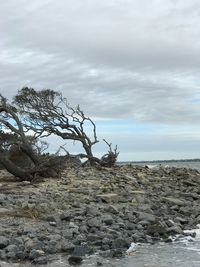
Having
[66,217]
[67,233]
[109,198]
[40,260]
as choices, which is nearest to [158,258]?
[67,233]

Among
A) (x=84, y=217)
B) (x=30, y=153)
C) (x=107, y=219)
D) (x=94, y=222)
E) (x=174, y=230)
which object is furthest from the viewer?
(x=30, y=153)

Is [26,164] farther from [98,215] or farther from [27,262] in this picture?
[27,262]

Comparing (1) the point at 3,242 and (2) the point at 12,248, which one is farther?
(1) the point at 3,242

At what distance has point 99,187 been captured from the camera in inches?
726

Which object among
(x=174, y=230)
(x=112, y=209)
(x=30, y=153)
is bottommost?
Answer: (x=174, y=230)

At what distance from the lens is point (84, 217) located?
12.0 m

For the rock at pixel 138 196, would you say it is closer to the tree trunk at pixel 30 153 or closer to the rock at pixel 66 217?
the rock at pixel 66 217

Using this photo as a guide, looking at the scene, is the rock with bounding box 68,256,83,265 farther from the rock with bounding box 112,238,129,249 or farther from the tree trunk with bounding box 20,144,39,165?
the tree trunk with bounding box 20,144,39,165

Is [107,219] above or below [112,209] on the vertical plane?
below

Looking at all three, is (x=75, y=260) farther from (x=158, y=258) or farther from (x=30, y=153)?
(x=30, y=153)

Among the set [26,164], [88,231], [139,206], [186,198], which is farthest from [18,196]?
[26,164]

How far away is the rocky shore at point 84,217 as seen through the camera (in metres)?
9.10

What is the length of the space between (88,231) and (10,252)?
246 centimetres

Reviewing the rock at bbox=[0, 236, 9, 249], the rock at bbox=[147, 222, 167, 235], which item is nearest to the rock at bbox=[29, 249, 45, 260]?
the rock at bbox=[0, 236, 9, 249]
